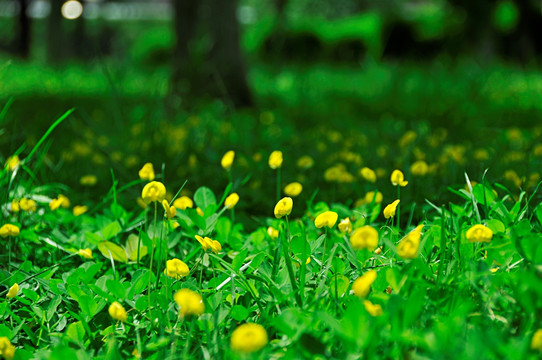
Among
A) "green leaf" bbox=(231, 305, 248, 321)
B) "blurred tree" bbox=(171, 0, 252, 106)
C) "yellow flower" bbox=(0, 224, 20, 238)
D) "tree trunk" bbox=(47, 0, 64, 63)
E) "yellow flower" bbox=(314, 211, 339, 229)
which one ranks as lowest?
"tree trunk" bbox=(47, 0, 64, 63)

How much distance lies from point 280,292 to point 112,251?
57 centimetres

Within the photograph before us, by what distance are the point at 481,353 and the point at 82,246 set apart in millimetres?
1214

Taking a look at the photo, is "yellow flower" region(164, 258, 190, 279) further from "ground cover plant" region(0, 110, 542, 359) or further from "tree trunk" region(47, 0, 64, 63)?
"tree trunk" region(47, 0, 64, 63)

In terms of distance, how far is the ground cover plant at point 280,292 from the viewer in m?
1.08

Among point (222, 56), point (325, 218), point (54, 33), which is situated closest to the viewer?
point (325, 218)

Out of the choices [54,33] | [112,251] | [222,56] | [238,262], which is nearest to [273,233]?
[238,262]

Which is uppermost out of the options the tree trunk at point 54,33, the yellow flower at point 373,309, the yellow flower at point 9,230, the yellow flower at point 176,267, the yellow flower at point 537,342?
the yellow flower at point 537,342

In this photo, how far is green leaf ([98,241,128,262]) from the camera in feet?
5.52

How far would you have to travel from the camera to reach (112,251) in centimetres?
169

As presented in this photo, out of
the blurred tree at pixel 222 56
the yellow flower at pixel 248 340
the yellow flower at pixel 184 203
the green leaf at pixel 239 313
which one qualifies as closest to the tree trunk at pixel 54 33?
the blurred tree at pixel 222 56

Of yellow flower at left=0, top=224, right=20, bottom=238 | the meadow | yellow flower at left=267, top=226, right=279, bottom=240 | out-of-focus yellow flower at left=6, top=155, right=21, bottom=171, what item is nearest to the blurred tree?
the meadow

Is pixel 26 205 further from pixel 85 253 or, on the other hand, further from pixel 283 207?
pixel 283 207

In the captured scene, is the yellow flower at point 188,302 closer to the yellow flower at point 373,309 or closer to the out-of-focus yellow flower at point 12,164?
the yellow flower at point 373,309

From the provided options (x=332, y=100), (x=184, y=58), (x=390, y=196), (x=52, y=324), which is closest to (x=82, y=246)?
(x=52, y=324)
